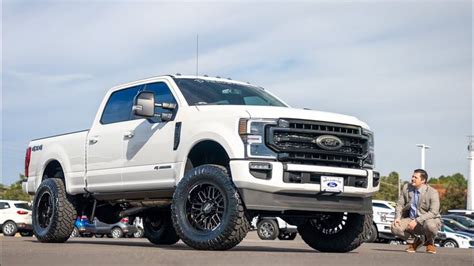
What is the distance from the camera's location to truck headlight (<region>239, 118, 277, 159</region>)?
30.1 ft

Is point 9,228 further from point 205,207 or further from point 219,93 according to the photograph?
point 205,207

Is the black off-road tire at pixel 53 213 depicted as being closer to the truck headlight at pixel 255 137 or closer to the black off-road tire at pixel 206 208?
the black off-road tire at pixel 206 208

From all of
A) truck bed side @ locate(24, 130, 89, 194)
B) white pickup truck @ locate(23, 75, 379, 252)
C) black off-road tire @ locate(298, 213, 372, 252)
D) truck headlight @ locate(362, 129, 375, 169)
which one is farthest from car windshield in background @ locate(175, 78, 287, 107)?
truck bed side @ locate(24, 130, 89, 194)

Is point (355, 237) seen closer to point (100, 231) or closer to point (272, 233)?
point (272, 233)

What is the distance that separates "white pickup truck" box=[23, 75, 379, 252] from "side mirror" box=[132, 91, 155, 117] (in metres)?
0.01

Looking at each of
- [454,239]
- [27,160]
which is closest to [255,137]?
[27,160]

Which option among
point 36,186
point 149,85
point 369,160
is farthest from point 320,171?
point 36,186

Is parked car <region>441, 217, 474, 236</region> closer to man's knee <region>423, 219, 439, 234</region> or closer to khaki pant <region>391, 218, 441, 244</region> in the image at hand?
khaki pant <region>391, 218, 441, 244</region>

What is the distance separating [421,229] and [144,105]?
4951 millimetres

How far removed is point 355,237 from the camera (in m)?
10.6

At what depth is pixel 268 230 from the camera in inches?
1100

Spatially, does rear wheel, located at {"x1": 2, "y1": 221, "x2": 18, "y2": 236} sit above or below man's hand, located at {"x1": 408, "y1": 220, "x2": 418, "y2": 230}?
below

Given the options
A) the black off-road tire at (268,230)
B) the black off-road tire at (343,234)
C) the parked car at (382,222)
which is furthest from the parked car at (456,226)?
the black off-road tire at (343,234)

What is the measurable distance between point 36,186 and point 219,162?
4.33m
